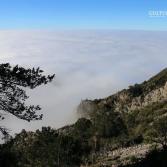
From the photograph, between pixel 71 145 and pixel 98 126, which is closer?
pixel 71 145

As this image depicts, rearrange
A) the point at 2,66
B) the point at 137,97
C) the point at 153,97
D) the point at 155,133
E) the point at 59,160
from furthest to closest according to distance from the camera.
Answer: the point at 137,97, the point at 153,97, the point at 155,133, the point at 59,160, the point at 2,66

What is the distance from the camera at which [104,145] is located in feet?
340

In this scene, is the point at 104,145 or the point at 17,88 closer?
the point at 17,88

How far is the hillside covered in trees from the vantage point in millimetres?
44406

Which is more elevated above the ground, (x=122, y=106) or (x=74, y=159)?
(x=122, y=106)

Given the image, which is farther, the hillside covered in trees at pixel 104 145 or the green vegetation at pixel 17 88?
the hillside covered in trees at pixel 104 145

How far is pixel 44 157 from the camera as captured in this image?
195 feet

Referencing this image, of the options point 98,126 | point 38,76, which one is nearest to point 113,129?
point 98,126

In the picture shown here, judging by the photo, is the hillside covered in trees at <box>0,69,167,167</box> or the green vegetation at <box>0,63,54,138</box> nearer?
the green vegetation at <box>0,63,54,138</box>

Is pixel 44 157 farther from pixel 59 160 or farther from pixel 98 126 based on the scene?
pixel 98 126

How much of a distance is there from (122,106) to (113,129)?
61239 mm

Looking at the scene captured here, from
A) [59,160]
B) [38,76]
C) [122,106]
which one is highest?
[122,106]

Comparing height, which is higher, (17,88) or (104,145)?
(104,145)

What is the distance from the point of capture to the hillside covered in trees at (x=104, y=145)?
44.4 m
